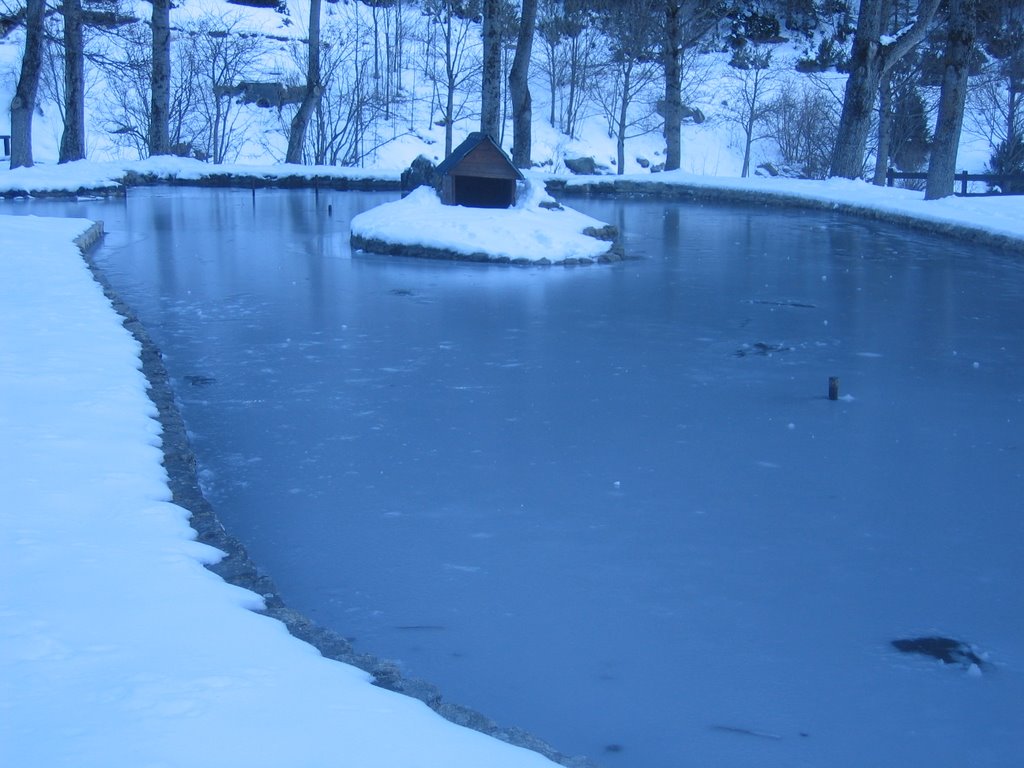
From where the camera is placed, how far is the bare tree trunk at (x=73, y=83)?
22.4 metres

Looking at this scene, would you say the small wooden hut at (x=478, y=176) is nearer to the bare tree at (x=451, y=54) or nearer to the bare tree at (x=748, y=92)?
the bare tree at (x=451, y=54)

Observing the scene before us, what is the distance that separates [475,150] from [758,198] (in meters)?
9.59

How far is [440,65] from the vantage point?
43.8m

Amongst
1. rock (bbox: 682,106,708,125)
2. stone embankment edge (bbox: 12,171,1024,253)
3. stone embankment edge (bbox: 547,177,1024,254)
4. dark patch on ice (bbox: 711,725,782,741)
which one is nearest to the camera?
dark patch on ice (bbox: 711,725,782,741)

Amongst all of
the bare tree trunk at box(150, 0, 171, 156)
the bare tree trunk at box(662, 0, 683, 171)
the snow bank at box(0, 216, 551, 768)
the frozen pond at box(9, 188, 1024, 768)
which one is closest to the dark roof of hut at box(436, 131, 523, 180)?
the frozen pond at box(9, 188, 1024, 768)

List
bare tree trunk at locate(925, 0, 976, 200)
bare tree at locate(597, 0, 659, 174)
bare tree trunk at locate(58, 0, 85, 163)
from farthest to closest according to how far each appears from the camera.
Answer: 1. bare tree at locate(597, 0, 659, 174)
2. bare tree trunk at locate(58, 0, 85, 163)
3. bare tree trunk at locate(925, 0, 976, 200)

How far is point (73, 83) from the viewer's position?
2297cm

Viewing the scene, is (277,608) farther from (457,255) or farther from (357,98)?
(357,98)

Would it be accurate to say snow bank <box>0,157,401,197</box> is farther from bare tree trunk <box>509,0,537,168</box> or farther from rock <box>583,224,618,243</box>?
rock <box>583,224,618,243</box>

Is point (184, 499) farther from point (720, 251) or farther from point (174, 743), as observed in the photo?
point (720, 251)

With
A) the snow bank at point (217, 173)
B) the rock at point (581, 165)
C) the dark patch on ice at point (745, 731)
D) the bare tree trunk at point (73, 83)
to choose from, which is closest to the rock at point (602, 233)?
the dark patch on ice at point (745, 731)

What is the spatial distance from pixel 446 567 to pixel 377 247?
9.28 metres

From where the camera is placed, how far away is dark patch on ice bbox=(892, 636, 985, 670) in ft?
11.2

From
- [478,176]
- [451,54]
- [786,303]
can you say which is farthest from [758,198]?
[451,54]
